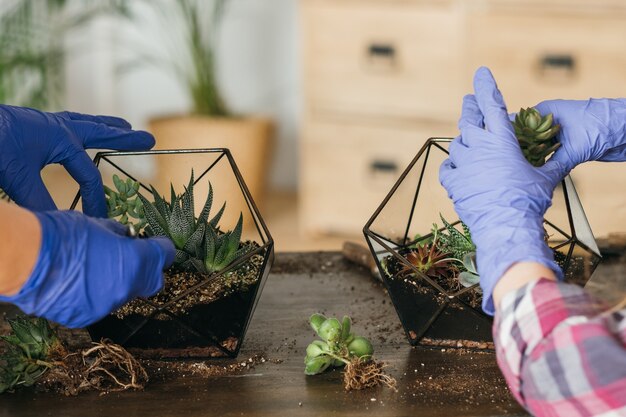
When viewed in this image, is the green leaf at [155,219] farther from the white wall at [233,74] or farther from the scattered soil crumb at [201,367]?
the white wall at [233,74]

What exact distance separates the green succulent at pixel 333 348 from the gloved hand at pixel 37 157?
0.41m

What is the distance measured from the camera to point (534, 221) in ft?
3.33

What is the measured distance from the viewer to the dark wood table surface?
0.97m

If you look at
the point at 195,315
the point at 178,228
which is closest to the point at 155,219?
the point at 178,228

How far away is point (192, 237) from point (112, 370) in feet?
0.64

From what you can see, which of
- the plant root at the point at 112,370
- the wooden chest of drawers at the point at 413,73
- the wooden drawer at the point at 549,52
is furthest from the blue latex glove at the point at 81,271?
the wooden drawer at the point at 549,52

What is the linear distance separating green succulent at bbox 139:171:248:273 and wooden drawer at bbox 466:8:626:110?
198 centimetres

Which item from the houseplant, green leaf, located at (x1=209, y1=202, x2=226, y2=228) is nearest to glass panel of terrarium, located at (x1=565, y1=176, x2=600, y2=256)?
green leaf, located at (x1=209, y1=202, x2=226, y2=228)

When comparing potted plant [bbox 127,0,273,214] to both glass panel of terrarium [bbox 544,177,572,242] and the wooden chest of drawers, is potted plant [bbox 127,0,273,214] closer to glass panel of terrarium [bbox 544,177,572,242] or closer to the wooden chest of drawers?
the wooden chest of drawers

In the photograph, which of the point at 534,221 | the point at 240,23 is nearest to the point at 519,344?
the point at 534,221

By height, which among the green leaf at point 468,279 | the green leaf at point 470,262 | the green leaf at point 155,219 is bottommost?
the green leaf at point 468,279

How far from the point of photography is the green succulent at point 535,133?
3.68 feet

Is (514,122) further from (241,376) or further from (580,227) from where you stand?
(241,376)

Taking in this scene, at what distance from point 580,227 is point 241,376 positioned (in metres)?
0.50
